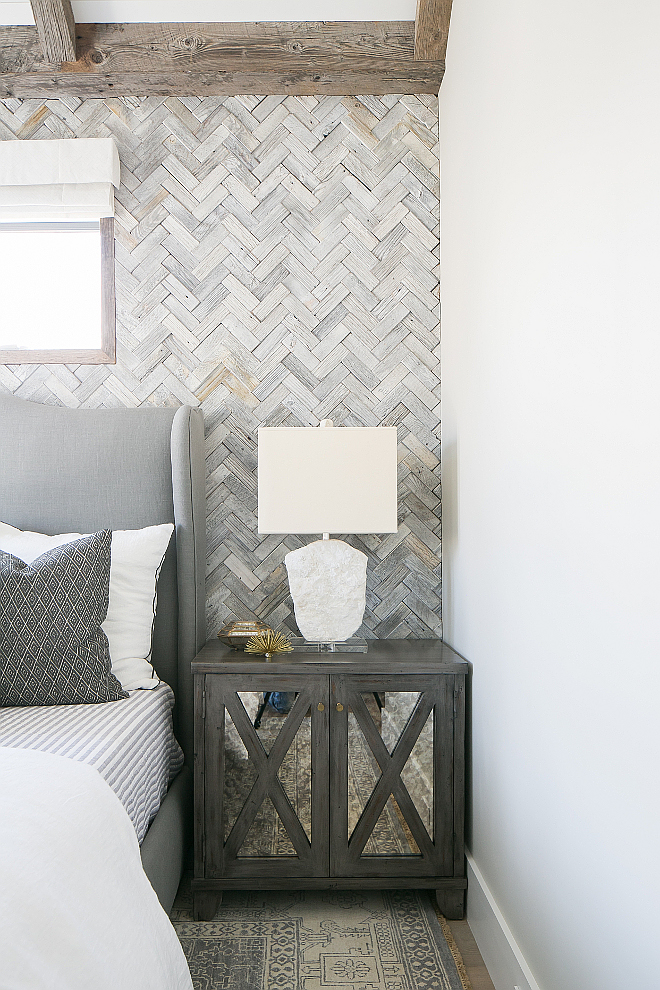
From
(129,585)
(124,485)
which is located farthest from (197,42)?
(129,585)

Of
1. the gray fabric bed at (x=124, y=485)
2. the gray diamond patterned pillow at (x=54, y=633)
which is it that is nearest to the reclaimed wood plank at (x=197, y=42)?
the gray fabric bed at (x=124, y=485)

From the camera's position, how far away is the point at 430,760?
2035 millimetres

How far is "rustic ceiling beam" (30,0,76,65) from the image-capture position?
2232 millimetres

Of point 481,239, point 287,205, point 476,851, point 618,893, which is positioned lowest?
point 476,851

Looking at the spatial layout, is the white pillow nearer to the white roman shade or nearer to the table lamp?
the table lamp

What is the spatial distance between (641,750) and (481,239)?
4.62ft

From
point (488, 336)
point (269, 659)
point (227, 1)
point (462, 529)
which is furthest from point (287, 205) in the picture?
point (269, 659)

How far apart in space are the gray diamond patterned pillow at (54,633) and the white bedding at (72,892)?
560 mm

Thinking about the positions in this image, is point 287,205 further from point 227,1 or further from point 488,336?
point 488,336

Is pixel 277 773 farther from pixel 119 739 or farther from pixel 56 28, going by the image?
pixel 56 28

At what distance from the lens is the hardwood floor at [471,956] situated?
173cm

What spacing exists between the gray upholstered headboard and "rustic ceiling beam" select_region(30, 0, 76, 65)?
1204 mm

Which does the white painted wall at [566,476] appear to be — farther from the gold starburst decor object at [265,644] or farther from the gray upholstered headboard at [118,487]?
the gray upholstered headboard at [118,487]

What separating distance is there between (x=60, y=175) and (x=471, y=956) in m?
2.75
